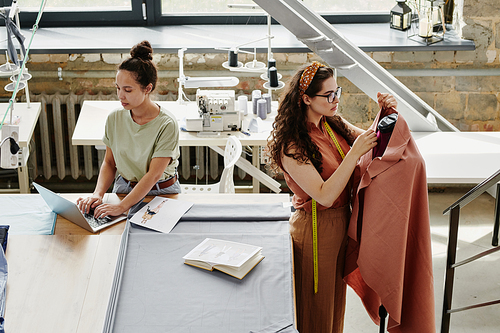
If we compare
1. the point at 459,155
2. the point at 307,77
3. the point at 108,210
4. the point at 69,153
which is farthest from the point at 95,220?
the point at 69,153

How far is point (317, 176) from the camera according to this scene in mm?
2053

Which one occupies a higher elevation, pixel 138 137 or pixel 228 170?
pixel 138 137

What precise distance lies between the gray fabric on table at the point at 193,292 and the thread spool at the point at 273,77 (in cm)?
169

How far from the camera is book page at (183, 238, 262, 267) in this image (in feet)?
6.77

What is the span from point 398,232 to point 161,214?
1.03 m

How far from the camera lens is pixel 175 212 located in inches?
96.9

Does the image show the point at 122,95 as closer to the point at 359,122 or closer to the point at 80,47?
the point at 80,47

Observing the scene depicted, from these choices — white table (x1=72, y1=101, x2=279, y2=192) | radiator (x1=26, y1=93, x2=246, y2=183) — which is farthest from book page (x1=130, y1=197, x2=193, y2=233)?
radiator (x1=26, y1=93, x2=246, y2=183)

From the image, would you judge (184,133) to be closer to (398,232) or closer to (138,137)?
(138,137)

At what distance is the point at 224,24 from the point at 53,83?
149 centimetres

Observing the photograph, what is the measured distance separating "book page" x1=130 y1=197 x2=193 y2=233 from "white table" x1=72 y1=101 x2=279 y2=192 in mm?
1038

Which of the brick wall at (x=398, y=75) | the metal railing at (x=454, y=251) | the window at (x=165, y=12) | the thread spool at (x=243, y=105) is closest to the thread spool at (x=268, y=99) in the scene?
the thread spool at (x=243, y=105)

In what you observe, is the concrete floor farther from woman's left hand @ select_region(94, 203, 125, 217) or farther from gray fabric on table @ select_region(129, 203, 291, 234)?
woman's left hand @ select_region(94, 203, 125, 217)

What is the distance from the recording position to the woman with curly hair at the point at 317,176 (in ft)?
6.73
